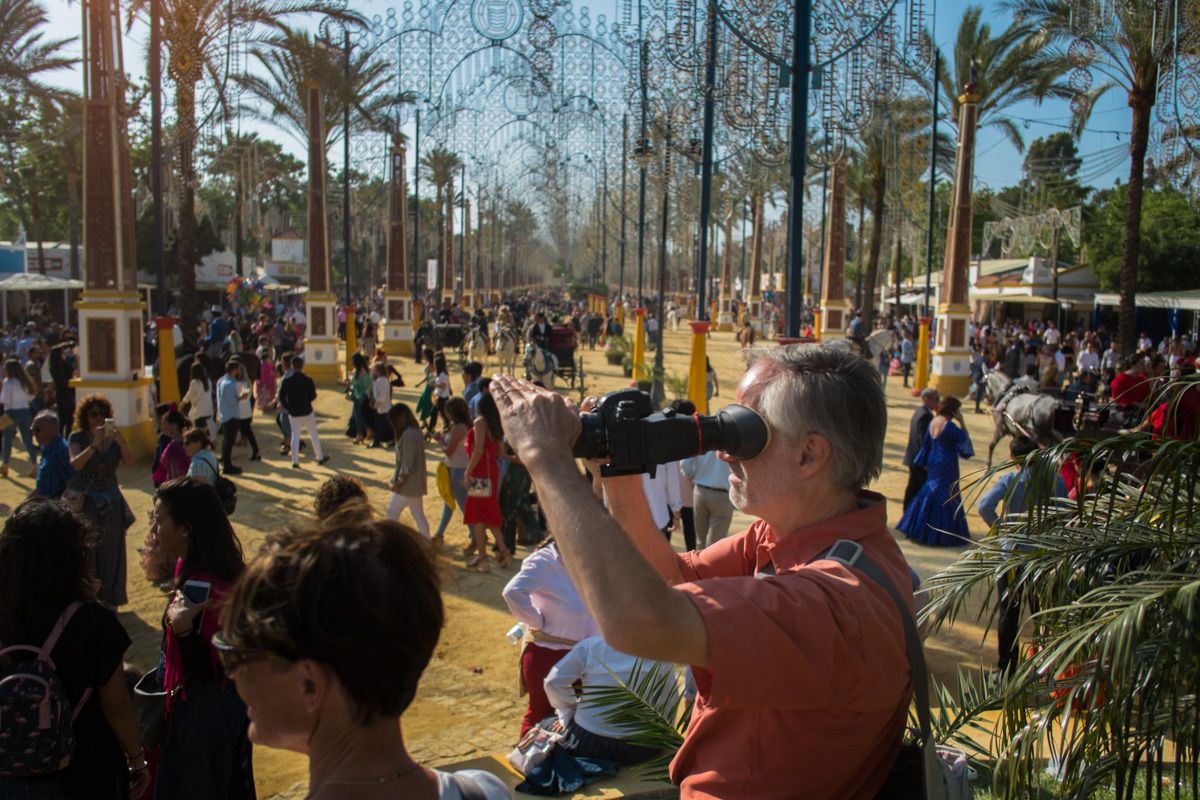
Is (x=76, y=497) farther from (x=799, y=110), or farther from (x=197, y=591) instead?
(x=799, y=110)

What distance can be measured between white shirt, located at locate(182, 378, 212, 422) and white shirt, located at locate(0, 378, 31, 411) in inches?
74.2

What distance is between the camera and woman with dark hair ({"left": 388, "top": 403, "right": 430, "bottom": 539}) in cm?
857

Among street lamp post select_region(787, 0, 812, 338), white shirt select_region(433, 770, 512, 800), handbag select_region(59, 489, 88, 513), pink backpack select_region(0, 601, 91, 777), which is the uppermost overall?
street lamp post select_region(787, 0, 812, 338)

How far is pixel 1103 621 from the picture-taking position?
241 cm

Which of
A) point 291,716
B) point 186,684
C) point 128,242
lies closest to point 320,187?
point 128,242

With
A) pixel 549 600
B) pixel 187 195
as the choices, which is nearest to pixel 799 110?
pixel 549 600

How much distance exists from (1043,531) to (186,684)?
2974 mm

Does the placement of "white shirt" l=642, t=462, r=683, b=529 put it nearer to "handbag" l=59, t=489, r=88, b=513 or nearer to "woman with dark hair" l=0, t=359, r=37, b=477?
"handbag" l=59, t=489, r=88, b=513

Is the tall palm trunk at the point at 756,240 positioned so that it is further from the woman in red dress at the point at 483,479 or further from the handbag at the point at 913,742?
the handbag at the point at 913,742

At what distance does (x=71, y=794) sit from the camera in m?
2.95

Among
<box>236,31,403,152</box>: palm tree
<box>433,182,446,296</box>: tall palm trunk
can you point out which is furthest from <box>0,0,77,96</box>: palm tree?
<box>433,182,446,296</box>: tall palm trunk

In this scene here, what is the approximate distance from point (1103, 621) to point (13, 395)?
12469 millimetres

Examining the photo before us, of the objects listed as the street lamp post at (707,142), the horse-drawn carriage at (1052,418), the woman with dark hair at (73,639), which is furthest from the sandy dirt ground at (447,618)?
the street lamp post at (707,142)

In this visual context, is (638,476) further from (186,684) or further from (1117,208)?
(1117,208)
